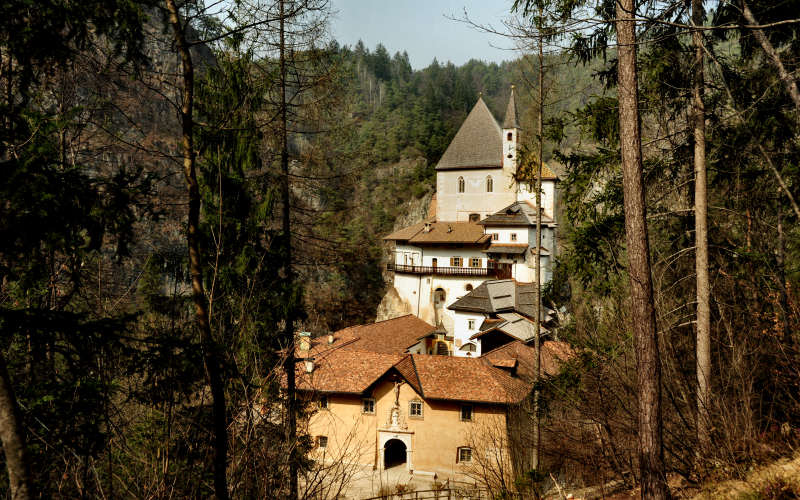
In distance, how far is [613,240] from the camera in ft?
26.7

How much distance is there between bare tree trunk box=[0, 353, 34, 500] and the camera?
3119 mm

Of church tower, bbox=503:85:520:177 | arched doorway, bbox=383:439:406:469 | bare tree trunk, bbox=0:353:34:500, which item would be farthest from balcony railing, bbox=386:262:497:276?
bare tree trunk, bbox=0:353:34:500

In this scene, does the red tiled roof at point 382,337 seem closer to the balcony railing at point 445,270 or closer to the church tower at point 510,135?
the balcony railing at point 445,270

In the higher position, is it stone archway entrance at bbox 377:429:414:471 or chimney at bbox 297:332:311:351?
chimney at bbox 297:332:311:351

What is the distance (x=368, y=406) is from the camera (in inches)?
742

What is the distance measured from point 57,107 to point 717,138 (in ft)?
35.3

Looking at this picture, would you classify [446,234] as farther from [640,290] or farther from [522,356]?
[640,290]

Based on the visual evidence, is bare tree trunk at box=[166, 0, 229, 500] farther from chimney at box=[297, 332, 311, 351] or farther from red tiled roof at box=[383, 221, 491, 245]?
red tiled roof at box=[383, 221, 491, 245]

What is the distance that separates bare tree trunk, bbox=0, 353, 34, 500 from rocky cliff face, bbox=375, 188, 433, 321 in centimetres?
3447

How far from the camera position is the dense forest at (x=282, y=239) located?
3.59 meters

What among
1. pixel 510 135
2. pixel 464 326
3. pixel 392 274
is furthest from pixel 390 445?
pixel 392 274

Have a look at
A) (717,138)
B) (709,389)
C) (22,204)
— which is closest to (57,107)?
(22,204)

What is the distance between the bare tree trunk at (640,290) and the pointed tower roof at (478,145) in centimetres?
3230

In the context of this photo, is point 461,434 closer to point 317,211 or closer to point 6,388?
point 317,211
